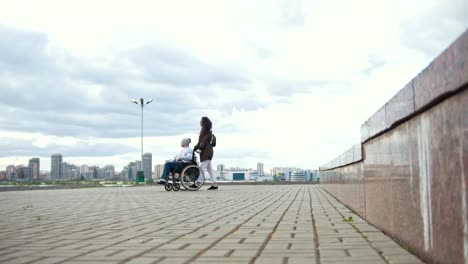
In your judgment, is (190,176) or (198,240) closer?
(198,240)

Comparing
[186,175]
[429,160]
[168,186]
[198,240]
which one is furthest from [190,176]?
[429,160]

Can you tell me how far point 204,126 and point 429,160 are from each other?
13.7 meters

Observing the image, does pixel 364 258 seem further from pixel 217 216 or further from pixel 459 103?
pixel 217 216

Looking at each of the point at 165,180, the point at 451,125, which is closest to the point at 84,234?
the point at 451,125

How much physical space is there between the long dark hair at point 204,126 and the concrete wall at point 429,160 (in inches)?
468

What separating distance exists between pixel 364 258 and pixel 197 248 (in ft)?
4.40

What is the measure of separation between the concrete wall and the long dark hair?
39.0ft

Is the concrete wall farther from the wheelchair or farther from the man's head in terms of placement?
the man's head

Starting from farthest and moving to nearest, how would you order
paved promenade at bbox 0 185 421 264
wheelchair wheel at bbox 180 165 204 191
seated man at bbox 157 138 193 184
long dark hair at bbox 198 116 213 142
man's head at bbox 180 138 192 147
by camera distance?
1. long dark hair at bbox 198 116 213 142
2. man's head at bbox 180 138 192 147
3. wheelchair wheel at bbox 180 165 204 191
4. seated man at bbox 157 138 193 184
5. paved promenade at bbox 0 185 421 264

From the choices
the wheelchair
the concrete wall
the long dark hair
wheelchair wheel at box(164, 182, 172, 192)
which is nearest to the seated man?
the wheelchair

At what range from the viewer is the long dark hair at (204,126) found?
16.7 meters

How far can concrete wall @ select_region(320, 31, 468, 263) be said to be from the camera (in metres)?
2.56

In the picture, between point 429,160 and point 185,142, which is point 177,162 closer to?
point 185,142

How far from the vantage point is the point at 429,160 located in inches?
124
